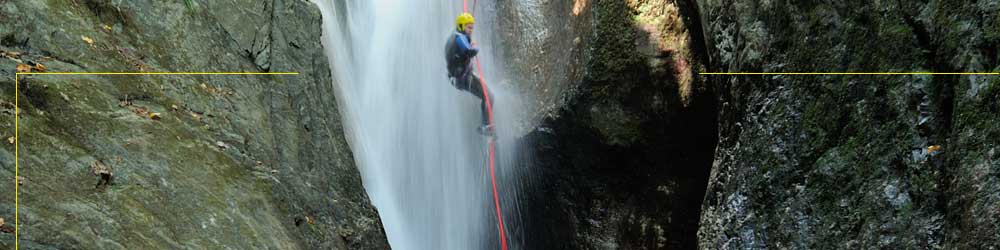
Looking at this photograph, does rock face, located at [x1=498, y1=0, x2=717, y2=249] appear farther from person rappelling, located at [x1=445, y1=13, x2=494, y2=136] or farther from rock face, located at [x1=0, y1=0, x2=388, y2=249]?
rock face, located at [x1=0, y1=0, x2=388, y2=249]

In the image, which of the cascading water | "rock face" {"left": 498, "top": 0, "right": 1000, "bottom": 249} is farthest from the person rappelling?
"rock face" {"left": 498, "top": 0, "right": 1000, "bottom": 249}

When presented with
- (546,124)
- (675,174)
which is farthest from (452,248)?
(675,174)

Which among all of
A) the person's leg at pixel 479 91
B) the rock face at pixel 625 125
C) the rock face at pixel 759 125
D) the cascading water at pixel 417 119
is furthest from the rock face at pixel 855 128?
the cascading water at pixel 417 119

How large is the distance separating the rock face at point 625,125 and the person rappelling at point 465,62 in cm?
77

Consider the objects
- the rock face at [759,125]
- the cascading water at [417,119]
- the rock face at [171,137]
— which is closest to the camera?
the rock face at [171,137]

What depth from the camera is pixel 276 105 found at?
7.41 m

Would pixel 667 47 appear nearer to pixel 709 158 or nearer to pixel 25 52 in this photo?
pixel 709 158

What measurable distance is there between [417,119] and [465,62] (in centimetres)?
246

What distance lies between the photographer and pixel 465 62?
378 inches

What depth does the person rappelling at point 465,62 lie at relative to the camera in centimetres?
941

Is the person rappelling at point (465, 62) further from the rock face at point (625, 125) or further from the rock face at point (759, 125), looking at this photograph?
the rock face at point (625, 125)

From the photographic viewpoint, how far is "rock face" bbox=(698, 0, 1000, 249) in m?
4.70

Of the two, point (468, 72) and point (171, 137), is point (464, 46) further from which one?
point (171, 137)

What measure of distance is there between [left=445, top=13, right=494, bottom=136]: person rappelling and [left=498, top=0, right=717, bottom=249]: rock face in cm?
77
